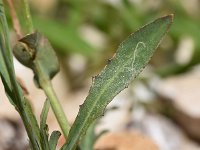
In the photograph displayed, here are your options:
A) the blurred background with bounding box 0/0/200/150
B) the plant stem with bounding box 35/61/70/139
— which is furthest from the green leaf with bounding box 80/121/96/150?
the blurred background with bounding box 0/0/200/150

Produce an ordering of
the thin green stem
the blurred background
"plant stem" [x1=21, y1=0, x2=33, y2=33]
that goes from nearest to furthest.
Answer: the thin green stem → "plant stem" [x1=21, y1=0, x2=33, y2=33] → the blurred background

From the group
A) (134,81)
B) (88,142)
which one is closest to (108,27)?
(134,81)

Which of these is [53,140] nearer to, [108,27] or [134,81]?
[134,81]

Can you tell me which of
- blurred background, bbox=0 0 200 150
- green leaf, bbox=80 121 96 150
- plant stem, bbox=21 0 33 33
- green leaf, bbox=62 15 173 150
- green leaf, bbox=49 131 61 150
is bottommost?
green leaf, bbox=49 131 61 150

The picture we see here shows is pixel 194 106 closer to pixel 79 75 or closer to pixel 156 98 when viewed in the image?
pixel 156 98

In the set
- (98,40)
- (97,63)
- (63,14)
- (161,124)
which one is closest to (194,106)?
(161,124)

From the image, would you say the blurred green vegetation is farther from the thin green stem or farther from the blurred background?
the thin green stem
